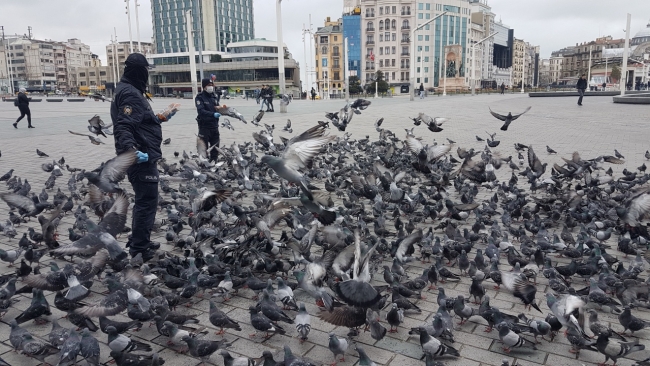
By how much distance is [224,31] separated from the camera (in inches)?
5359

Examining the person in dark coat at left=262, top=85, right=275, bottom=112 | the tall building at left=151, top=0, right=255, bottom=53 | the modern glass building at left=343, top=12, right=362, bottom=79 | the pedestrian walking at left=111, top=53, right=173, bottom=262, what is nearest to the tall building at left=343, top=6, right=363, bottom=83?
the modern glass building at left=343, top=12, right=362, bottom=79

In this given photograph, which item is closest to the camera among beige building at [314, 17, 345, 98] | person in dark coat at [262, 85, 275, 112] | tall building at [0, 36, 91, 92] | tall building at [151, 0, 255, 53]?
person in dark coat at [262, 85, 275, 112]

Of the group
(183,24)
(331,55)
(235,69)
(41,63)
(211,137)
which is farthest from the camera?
(41,63)

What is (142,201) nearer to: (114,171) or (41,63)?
(114,171)

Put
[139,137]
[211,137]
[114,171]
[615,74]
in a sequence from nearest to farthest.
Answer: [114,171], [139,137], [211,137], [615,74]

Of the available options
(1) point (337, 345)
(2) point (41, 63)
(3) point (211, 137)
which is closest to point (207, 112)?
(3) point (211, 137)

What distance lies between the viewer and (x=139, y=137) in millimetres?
5461

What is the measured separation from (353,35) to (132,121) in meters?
112

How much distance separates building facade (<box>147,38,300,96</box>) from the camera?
104062 mm

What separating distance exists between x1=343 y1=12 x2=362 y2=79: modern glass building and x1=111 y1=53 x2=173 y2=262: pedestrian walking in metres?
109

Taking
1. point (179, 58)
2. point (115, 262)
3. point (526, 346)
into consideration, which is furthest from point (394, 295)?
point (179, 58)

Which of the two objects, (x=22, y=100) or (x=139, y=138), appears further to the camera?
(x=22, y=100)

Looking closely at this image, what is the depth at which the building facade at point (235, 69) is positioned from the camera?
104 metres

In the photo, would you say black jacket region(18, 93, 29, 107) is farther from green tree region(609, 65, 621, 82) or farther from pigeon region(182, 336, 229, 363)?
green tree region(609, 65, 621, 82)
